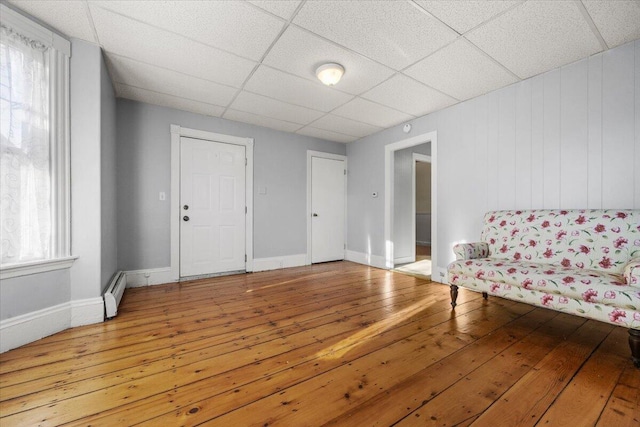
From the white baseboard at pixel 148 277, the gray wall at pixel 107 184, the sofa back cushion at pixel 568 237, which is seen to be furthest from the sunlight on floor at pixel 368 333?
the white baseboard at pixel 148 277

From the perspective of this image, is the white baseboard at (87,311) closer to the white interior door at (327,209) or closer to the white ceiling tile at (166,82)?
the white ceiling tile at (166,82)

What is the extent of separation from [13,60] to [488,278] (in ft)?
13.0

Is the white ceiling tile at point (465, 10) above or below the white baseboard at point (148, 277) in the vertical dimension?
above

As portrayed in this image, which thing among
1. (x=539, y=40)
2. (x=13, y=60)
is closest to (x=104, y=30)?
(x=13, y=60)

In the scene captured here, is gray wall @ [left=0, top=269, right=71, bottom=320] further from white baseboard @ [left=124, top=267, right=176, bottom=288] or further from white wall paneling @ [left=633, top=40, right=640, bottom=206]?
white wall paneling @ [left=633, top=40, right=640, bottom=206]

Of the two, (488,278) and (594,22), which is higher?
(594,22)

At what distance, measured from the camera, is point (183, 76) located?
2719 mm

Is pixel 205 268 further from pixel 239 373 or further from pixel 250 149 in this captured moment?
pixel 239 373

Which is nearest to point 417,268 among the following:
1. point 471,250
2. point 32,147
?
point 471,250

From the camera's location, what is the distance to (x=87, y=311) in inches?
85.4

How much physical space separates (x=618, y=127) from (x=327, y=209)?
369 cm

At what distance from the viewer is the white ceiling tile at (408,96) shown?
9.30ft

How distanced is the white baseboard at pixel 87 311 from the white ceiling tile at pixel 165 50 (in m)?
2.17

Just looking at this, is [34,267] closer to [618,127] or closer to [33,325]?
[33,325]
